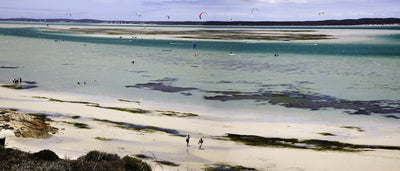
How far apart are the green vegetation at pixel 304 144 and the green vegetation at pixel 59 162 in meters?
5.57

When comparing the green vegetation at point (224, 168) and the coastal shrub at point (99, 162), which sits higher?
the coastal shrub at point (99, 162)

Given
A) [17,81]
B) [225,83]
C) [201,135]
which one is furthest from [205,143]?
[17,81]

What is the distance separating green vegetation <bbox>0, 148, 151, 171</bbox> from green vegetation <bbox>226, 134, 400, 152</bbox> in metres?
5.57

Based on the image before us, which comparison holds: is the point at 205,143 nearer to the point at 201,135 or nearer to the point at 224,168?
the point at 201,135

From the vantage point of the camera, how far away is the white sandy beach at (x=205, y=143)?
12633mm

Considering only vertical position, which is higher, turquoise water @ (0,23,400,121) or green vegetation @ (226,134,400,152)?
turquoise water @ (0,23,400,121)

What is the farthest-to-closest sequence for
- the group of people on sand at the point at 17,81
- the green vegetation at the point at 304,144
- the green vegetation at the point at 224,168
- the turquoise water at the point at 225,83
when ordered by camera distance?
the group of people on sand at the point at 17,81 → the turquoise water at the point at 225,83 → the green vegetation at the point at 304,144 → the green vegetation at the point at 224,168

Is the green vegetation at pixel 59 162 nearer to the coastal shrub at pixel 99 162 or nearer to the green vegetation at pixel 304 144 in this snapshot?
the coastal shrub at pixel 99 162

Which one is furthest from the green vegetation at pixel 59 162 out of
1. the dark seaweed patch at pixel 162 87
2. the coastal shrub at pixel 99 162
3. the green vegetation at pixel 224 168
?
the dark seaweed patch at pixel 162 87

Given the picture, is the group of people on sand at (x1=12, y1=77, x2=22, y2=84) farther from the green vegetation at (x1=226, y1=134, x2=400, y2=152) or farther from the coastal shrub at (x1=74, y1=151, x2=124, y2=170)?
the coastal shrub at (x1=74, y1=151, x2=124, y2=170)

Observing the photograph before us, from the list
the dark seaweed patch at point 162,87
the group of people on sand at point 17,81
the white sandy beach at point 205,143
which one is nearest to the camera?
the white sandy beach at point 205,143

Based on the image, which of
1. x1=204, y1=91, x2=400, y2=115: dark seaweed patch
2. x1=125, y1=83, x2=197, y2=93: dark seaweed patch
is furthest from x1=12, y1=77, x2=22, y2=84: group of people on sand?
x1=204, y1=91, x2=400, y2=115: dark seaweed patch

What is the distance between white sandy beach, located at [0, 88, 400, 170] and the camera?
1263 cm

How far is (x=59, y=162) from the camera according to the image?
980 centimetres
